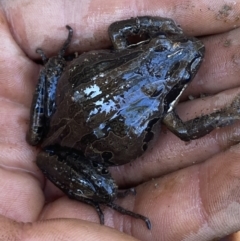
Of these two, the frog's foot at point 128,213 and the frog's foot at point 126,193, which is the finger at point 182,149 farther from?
the frog's foot at point 128,213

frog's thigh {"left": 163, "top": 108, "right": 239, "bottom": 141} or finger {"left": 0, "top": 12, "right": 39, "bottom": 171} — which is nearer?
frog's thigh {"left": 163, "top": 108, "right": 239, "bottom": 141}

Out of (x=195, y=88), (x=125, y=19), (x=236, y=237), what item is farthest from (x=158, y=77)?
(x=236, y=237)

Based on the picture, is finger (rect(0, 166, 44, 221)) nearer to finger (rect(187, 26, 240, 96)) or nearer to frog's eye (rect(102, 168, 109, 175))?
frog's eye (rect(102, 168, 109, 175))

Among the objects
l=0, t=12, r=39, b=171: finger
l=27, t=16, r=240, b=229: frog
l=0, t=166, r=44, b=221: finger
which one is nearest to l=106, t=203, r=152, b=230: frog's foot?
l=27, t=16, r=240, b=229: frog

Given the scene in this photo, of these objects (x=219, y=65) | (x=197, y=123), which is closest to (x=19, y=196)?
(x=197, y=123)

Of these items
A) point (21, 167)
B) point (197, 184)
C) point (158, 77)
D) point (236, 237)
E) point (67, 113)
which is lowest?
point (236, 237)

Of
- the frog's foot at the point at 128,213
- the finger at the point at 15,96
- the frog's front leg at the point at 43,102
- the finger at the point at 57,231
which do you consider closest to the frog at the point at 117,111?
the frog's foot at the point at 128,213

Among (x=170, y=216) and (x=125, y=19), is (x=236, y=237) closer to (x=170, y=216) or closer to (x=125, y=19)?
(x=170, y=216)
